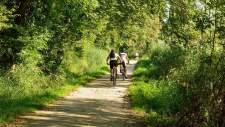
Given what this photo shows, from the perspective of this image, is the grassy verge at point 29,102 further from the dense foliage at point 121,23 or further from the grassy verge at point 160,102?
the grassy verge at point 160,102

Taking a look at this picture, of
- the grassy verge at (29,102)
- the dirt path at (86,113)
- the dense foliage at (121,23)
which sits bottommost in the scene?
the dirt path at (86,113)

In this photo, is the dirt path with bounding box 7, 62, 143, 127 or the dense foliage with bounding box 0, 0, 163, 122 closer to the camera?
the dirt path with bounding box 7, 62, 143, 127

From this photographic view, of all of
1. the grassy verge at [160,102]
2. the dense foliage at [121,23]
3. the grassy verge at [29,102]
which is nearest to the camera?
the dense foliage at [121,23]

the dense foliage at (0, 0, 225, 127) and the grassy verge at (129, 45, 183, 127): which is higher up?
the dense foliage at (0, 0, 225, 127)

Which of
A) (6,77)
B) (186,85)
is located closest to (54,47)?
(6,77)

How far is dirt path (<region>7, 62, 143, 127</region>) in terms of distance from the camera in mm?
13953

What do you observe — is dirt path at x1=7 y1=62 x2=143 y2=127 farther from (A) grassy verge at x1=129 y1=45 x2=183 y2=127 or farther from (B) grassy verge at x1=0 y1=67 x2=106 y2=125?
(A) grassy verge at x1=129 y1=45 x2=183 y2=127

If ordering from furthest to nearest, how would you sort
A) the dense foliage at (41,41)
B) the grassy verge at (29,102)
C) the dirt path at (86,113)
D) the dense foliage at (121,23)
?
the dense foliage at (41,41), the grassy verge at (29,102), the dirt path at (86,113), the dense foliage at (121,23)

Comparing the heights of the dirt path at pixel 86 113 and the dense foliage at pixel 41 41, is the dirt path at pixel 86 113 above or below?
below

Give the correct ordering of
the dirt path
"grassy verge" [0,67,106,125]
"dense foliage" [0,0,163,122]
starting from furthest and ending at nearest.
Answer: "dense foliage" [0,0,163,122] < "grassy verge" [0,67,106,125] < the dirt path

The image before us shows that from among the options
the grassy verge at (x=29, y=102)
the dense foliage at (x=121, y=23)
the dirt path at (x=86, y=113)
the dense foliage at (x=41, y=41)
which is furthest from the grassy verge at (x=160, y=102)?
the dense foliage at (x=41, y=41)

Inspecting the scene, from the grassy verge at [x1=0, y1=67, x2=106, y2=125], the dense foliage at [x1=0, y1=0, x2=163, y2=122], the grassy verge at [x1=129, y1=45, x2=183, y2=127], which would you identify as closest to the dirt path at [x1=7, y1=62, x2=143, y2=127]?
the grassy verge at [x1=0, y1=67, x2=106, y2=125]

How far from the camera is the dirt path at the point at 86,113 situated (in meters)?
14.0

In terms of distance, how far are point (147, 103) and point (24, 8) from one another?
7023 millimetres
